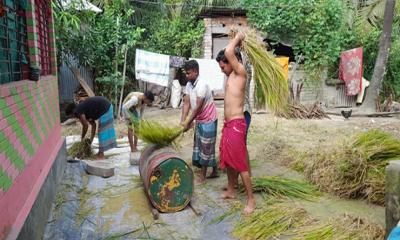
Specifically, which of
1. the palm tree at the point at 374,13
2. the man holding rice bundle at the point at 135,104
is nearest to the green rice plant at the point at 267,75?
the man holding rice bundle at the point at 135,104

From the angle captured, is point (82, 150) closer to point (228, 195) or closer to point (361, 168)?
point (228, 195)

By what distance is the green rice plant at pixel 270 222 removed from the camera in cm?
302

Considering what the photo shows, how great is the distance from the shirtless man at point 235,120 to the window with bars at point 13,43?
1961 mm

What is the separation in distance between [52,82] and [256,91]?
9.73 feet

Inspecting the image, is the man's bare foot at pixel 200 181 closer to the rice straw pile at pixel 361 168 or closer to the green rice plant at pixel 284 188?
the green rice plant at pixel 284 188

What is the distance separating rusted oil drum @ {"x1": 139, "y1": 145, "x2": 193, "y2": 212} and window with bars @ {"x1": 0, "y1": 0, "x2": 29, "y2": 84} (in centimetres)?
151

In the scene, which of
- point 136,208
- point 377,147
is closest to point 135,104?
point 136,208

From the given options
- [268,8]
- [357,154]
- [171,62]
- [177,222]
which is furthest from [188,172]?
[268,8]

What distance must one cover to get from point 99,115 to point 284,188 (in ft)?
10.4

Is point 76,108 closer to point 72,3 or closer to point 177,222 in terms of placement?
point 177,222

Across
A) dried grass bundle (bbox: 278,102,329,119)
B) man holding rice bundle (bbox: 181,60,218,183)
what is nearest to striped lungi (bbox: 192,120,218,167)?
man holding rice bundle (bbox: 181,60,218,183)

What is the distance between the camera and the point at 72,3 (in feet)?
25.2

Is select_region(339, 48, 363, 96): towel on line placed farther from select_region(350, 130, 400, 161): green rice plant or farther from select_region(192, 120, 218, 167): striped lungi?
select_region(192, 120, 218, 167): striped lungi

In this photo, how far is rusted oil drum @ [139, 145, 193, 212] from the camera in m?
3.47
